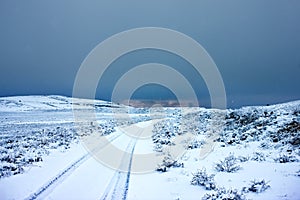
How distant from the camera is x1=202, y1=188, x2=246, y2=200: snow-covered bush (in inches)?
263

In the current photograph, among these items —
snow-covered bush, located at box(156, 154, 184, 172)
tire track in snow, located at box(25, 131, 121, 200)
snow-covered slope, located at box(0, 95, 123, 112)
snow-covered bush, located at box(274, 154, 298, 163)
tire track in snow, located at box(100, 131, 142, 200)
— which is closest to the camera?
tire track in snow, located at box(100, 131, 142, 200)

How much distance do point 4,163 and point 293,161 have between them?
1165 centimetres

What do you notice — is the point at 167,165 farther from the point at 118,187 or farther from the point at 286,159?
the point at 286,159

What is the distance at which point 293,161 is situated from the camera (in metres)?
10.7

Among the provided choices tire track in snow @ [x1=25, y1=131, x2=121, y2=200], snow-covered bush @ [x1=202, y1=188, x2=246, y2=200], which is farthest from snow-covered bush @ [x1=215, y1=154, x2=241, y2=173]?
tire track in snow @ [x1=25, y1=131, x2=121, y2=200]

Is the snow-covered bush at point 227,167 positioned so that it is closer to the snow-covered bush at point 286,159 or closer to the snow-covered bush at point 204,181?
the snow-covered bush at point 204,181

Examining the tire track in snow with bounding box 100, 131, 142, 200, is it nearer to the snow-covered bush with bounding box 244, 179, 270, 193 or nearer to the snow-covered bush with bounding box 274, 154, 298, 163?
the snow-covered bush with bounding box 244, 179, 270, 193

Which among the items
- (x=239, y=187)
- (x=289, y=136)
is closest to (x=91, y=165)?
(x=239, y=187)

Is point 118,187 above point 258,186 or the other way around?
the other way around

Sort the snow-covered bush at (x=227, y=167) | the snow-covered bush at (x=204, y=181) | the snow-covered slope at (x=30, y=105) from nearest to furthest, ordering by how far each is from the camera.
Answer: the snow-covered bush at (x=204, y=181) < the snow-covered bush at (x=227, y=167) < the snow-covered slope at (x=30, y=105)

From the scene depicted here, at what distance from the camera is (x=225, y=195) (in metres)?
6.91

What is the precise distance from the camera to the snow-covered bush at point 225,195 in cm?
669

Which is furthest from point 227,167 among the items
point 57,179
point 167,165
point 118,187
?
point 57,179

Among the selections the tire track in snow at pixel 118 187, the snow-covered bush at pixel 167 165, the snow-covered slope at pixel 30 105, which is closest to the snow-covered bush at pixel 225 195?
the tire track in snow at pixel 118 187
